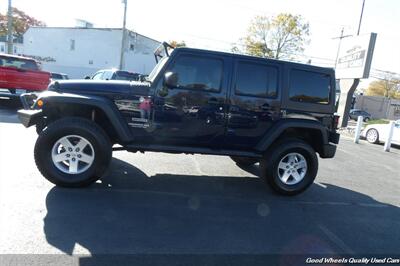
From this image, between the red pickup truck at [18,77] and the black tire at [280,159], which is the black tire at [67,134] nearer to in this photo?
the black tire at [280,159]

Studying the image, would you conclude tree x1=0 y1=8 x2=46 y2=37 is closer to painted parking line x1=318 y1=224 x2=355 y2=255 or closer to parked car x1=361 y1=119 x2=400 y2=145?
parked car x1=361 y1=119 x2=400 y2=145

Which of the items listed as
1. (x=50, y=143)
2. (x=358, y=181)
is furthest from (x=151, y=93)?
(x=358, y=181)

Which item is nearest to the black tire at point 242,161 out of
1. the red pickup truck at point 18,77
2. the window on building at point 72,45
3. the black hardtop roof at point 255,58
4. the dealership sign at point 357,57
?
the black hardtop roof at point 255,58

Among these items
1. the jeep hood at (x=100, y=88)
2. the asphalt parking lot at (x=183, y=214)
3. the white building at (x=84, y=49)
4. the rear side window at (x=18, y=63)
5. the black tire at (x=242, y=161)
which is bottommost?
the asphalt parking lot at (x=183, y=214)

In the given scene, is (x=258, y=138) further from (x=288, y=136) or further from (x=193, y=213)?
(x=193, y=213)

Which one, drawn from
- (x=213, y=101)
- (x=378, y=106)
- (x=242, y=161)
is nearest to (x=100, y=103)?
(x=213, y=101)

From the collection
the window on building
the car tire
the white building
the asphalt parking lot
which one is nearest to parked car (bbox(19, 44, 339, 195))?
the asphalt parking lot

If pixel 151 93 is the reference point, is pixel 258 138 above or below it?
below

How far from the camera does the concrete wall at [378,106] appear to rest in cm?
4669

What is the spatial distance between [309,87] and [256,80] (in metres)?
0.93

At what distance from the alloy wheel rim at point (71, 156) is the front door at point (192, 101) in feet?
3.31

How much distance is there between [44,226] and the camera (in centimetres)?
357

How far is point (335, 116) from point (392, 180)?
9.87ft

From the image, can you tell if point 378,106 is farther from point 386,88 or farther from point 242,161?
point 242,161
